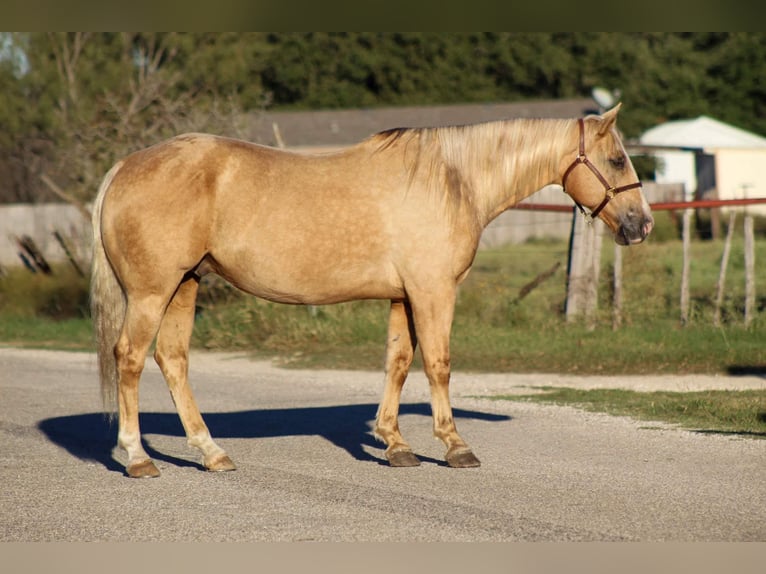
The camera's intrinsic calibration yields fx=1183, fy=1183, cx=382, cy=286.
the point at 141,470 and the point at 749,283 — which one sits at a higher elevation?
the point at 749,283

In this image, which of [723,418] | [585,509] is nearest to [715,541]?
[585,509]

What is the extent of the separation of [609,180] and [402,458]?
2.29 metres

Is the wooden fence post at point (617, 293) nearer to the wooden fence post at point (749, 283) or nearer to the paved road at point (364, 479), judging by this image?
the wooden fence post at point (749, 283)

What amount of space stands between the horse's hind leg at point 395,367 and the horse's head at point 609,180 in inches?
57.4

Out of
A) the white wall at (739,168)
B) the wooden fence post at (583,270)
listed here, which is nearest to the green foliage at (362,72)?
the white wall at (739,168)

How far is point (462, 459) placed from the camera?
766cm

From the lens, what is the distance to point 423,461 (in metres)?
8.03

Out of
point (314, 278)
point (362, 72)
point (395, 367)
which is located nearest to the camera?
point (314, 278)

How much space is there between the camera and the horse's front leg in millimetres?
7668

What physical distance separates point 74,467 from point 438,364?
2.53m

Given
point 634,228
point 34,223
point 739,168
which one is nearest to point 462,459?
point 634,228

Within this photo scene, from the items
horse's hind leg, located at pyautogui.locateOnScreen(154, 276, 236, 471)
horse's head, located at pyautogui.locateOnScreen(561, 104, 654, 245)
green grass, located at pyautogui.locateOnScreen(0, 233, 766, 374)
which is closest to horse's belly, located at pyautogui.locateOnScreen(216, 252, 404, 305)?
horse's hind leg, located at pyautogui.locateOnScreen(154, 276, 236, 471)

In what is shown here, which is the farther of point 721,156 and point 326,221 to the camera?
point 721,156

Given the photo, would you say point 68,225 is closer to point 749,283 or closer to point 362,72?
point 749,283
